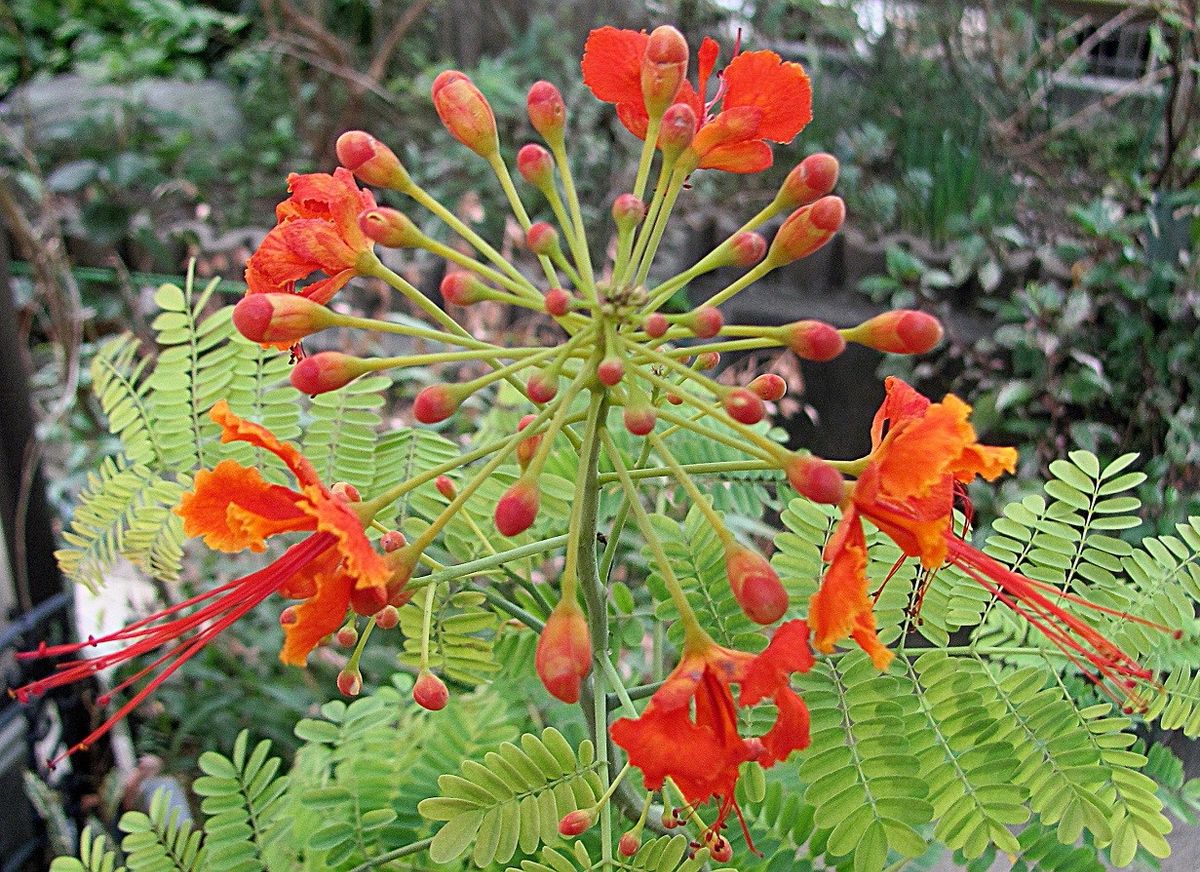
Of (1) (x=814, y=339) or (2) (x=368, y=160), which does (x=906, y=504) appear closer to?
(1) (x=814, y=339)

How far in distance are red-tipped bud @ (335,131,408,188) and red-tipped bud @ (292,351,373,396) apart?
110 mm

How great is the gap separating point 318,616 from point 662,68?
0.32 meters

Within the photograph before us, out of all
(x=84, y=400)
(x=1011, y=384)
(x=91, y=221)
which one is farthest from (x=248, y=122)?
(x=1011, y=384)

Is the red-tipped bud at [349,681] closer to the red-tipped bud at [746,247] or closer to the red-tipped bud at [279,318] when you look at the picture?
the red-tipped bud at [279,318]

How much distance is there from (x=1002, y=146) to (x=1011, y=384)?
1076 millimetres

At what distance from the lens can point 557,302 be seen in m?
0.49

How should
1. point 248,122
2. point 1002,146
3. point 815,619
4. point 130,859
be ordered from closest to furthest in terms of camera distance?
1. point 815,619
2. point 130,859
3. point 1002,146
4. point 248,122

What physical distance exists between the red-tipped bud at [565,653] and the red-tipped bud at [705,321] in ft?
0.46

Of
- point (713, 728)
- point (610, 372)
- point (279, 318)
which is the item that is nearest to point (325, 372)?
point (279, 318)

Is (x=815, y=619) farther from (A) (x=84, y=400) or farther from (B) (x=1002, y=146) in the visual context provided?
(B) (x=1002, y=146)

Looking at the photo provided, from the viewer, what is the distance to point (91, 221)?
2.87 metres

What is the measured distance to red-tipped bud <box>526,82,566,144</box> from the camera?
57 centimetres

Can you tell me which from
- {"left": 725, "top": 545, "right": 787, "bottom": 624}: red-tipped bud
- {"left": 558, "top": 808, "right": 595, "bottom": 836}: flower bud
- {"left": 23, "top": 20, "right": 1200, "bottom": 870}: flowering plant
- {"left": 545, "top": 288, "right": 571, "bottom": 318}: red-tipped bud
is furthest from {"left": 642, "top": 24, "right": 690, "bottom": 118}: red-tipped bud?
{"left": 558, "top": 808, "right": 595, "bottom": 836}: flower bud

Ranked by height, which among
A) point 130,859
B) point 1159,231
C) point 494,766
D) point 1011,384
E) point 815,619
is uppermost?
point 815,619
